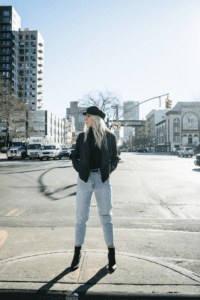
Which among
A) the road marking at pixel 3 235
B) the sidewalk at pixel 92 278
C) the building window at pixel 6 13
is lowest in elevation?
the road marking at pixel 3 235

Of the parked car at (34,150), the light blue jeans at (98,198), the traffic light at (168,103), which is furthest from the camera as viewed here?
the parked car at (34,150)

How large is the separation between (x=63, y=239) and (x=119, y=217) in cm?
171

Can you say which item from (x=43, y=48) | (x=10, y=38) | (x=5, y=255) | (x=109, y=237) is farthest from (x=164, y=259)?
(x=43, y=48)

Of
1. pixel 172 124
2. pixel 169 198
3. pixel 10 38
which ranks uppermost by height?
pixel 10 38

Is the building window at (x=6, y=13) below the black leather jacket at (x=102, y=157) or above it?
above

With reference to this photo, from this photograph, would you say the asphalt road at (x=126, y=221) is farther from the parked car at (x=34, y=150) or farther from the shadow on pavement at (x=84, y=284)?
the parked car at (x=34, y=150)

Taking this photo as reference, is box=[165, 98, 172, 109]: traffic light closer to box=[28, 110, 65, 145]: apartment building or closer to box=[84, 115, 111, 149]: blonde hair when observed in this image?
box=[84, 115, 111, 149]: blonde hair

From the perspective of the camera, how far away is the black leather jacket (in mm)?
2947

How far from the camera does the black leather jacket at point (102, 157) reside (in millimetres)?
2947

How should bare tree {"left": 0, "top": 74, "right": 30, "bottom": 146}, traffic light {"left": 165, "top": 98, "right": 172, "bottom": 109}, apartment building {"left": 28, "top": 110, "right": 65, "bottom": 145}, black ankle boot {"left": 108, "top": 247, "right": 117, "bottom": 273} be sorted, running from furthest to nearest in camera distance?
apartment building {"left": 28, "top": 110, "right": 65, "bottom": 145}, bare tree {"left": 0, "top": 74, "right": 30, "bottom": 146}, traffic light {"left": 165, "top": 98, "right": 172, "bottom": 109}, black ankle boot {"left": 108, "top": 247, "right": 117, "bottom": 273}

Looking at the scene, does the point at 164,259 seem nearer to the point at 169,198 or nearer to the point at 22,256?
the point at 22,256

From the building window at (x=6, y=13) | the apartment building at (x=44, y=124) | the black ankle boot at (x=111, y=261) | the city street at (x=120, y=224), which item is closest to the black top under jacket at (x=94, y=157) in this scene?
the black ankle boot at (x=111, y=261)

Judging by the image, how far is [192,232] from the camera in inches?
170

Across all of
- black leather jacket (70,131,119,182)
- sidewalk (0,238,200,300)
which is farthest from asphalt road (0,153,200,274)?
black leather jacket (70,131,119,182)
